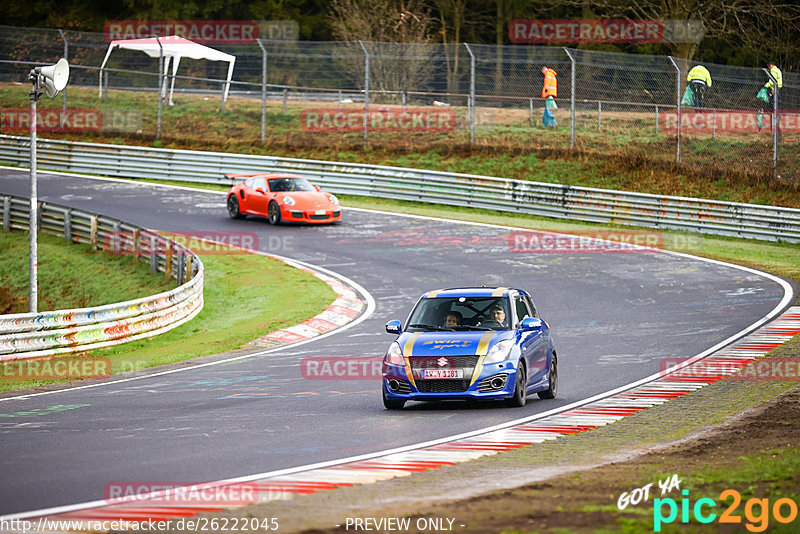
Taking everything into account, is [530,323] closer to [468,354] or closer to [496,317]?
[496,317]

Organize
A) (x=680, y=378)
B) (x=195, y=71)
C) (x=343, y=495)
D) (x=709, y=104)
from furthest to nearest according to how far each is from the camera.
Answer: (x=195, y=71), (x=709, y=104), (x=680, y=378), (x=343, y=495)

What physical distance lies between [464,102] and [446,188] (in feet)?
20.0

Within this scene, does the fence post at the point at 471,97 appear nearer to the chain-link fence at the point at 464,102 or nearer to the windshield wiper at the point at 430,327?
the chain-link fence at the point at 464,102

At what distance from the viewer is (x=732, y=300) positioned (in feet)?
67.4

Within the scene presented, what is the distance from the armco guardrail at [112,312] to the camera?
17016 mm

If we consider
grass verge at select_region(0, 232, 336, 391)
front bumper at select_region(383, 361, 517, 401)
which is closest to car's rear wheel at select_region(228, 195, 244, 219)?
grass verge at select_region(0, 232, 336, 391)

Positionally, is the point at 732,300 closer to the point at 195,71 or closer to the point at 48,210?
the point at 48,210

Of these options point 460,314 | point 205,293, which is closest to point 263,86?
point 205,293

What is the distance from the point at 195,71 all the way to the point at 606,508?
53.9 meters

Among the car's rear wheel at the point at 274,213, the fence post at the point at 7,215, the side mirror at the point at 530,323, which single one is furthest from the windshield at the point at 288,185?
the side mirror at the point at 530,323

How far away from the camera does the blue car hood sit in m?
12.2

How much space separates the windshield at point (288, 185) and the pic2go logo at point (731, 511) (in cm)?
2467

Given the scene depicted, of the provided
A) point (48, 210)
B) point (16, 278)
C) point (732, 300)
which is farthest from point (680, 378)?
point (48, 210)

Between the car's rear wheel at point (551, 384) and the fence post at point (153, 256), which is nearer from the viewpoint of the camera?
the car's rear wheel at point (551, 384)
